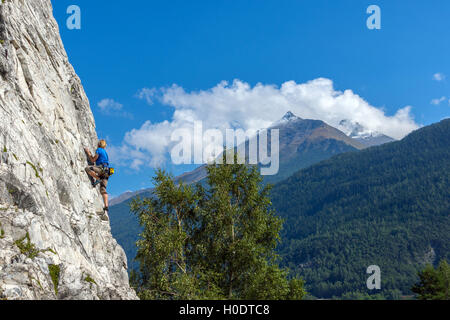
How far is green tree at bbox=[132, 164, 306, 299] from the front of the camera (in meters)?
31.4

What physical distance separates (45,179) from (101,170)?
7.30 meters

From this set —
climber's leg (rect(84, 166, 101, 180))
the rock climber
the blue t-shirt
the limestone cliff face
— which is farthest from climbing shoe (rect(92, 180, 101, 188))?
the blue t-shirt

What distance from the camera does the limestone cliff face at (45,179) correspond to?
15797mm

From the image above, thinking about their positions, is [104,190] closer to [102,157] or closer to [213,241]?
[102,157]

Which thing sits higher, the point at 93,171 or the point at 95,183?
the point at 93,171

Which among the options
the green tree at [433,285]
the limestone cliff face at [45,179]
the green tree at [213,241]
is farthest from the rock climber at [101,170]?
the green tree at [433,285]

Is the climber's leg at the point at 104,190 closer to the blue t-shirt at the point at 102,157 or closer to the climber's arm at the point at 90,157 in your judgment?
the blue t-shirt at the point at 102,157

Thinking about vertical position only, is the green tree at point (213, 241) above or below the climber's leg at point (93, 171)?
below

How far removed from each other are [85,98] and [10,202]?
1773cm

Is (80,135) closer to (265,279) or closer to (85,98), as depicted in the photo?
(85,98)

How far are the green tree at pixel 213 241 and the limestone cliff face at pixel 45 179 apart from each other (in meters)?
4.53

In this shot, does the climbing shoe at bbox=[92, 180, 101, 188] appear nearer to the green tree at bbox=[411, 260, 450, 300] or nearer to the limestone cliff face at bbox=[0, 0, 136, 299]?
the limestone cliff face at bbox=[0, 0, 136, 299]

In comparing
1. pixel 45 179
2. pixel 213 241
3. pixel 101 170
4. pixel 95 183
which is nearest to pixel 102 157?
pixel 101 170

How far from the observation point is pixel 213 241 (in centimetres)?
3469
